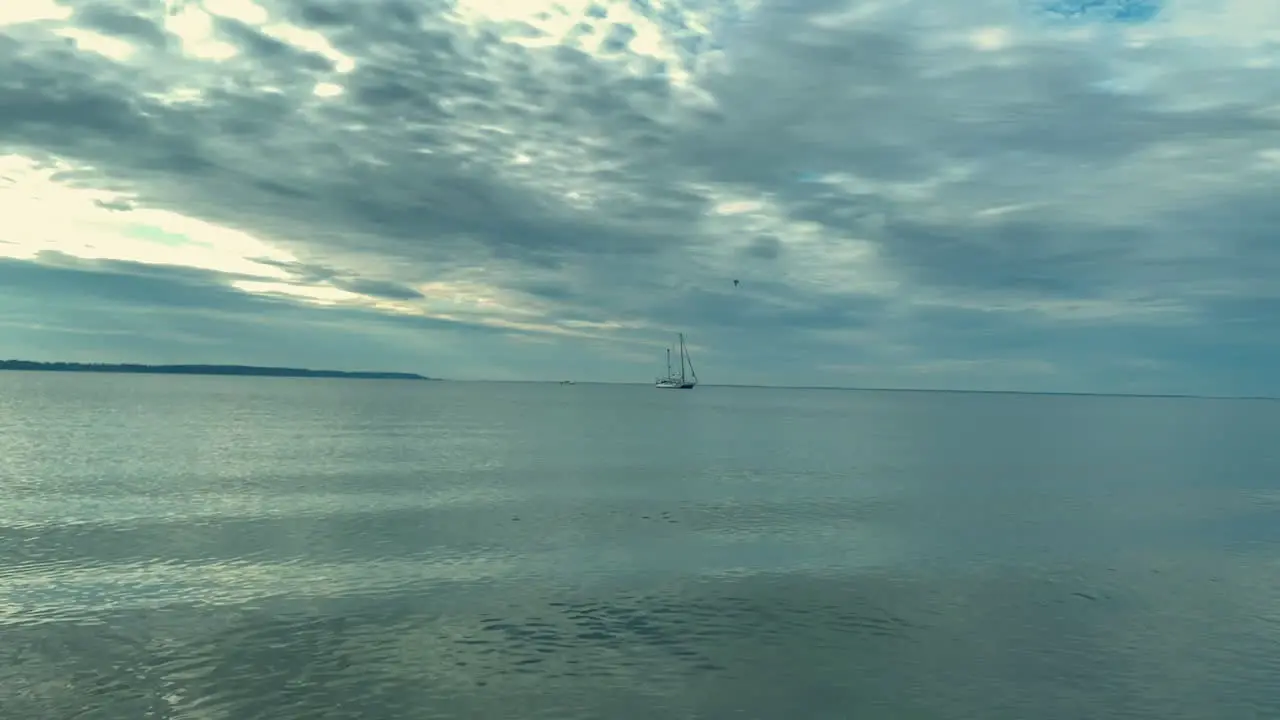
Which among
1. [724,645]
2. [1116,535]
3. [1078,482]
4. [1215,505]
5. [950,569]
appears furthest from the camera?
[1078,482]

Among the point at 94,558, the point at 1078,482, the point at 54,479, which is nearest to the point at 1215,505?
the point at 1078,482

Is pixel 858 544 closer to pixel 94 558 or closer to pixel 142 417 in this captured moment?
pixel 94 558

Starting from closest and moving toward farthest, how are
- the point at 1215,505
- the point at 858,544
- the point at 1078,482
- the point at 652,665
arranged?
the point at 652,665, the point at 858,544, the point at 1215,505, the point at 1078,482

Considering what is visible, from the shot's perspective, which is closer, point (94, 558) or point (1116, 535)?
point (94, 558)

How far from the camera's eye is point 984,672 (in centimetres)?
2467

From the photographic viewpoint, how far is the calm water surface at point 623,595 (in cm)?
2247

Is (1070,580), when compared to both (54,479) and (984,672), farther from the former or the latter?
(54,479)

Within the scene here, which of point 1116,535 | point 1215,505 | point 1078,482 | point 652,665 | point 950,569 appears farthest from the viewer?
point 1078,482

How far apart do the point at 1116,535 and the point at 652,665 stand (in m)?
35.1

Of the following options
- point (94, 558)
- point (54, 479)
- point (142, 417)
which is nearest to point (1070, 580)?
point (94, 558)

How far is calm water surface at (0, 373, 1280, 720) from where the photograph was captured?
885 inches

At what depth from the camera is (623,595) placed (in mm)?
32094

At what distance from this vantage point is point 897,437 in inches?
5177

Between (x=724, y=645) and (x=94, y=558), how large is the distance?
27.9 m
